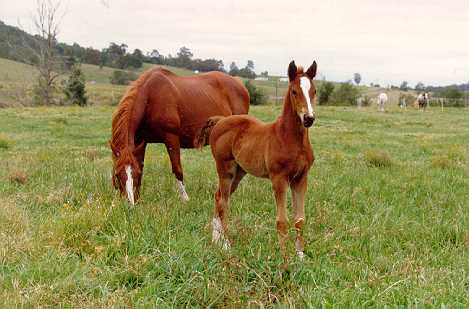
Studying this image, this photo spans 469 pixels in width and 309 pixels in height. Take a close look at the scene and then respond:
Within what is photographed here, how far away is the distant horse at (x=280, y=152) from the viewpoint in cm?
377

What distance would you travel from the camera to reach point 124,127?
18.5 ft

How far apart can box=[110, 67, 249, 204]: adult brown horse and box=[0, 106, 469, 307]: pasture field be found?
337 mm

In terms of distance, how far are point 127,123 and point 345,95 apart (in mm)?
35844

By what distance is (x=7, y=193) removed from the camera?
19.5 feet

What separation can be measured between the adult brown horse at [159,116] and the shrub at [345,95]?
3274 centimetres

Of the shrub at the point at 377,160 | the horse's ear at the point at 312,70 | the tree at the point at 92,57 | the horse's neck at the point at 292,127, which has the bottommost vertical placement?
the shrub at the point at 377,160

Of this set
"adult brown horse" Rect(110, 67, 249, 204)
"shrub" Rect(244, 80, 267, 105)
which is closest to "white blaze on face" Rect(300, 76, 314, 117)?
"adult brown horse" Rect(110, 67, 249, 204)

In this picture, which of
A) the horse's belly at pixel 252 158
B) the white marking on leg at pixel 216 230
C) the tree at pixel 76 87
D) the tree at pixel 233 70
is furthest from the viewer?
the tree at pixel 233 70

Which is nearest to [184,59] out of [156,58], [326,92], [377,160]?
[156,58]

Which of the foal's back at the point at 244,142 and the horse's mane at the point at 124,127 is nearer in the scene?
the foal's back at the point at 244,142

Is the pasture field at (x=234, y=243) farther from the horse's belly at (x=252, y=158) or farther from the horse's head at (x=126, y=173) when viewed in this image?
the horse's belly at (x=252, y=158)

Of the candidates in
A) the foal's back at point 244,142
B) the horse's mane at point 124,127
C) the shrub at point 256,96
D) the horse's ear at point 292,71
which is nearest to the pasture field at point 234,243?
the horse's mane at point 124,127

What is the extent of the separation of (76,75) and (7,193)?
102ft

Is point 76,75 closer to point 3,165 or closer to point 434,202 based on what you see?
point 3,165
